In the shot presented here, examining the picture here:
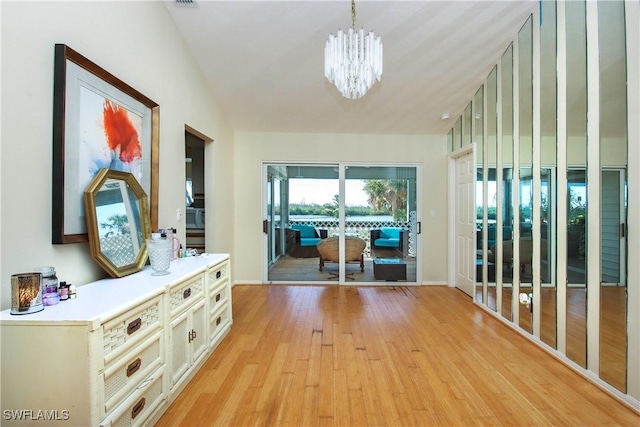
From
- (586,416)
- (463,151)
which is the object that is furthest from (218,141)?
(586,416)

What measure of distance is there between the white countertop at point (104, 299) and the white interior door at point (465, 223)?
145 inches

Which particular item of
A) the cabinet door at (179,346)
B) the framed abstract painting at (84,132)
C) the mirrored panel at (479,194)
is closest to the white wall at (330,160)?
the mirrored panel at (479,194)

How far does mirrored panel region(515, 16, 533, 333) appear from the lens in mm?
2861

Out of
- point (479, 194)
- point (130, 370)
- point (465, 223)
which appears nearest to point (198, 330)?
point (130, 370)

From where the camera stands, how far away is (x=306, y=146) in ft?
16.3

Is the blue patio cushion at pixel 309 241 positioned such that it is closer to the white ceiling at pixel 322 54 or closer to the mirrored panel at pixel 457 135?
the white ceiling at pixel 322 54

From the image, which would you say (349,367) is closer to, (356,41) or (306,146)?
(356,41)

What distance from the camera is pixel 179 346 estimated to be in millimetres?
2033

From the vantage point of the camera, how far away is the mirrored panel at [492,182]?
11.6ft

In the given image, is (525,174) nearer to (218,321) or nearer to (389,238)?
(389,238)

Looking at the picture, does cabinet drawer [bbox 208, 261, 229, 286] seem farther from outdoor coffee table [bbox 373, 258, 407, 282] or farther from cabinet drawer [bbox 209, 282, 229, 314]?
outdoor coffee table [bbox 373, 258, 407, 282]

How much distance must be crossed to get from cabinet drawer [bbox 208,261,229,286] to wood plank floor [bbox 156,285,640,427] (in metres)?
0.61

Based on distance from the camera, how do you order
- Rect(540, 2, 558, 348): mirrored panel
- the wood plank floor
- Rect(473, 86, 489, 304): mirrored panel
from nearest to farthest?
the wood plank floor, Rect(540, 2, 558, 348): mirrored panel, Rect(473, 86, 489, 304): mirrored panel

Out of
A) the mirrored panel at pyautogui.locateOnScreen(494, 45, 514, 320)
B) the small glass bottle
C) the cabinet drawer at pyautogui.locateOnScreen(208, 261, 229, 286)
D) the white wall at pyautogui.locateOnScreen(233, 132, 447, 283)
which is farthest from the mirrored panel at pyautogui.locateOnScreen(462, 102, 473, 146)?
the small glass bottle
